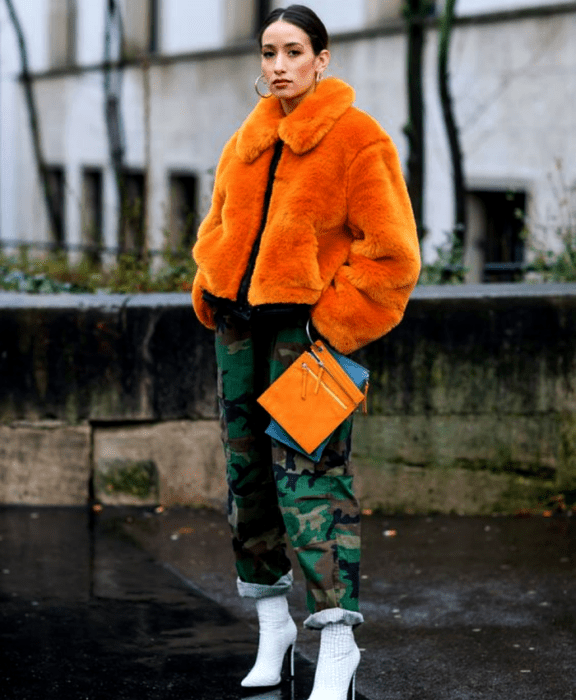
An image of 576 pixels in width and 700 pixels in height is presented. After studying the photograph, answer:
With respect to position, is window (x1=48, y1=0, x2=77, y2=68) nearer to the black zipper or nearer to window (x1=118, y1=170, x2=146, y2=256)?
window (x1=118, y1=170, x2=146, y2=256)

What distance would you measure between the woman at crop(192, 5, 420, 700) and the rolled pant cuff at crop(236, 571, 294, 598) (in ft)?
0.81

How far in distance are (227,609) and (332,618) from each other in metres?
1.19

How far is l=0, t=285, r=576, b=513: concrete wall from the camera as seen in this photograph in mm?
6551

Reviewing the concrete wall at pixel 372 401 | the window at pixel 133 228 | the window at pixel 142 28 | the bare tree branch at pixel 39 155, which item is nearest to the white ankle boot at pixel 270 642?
the concrete wall at pixel 372 401

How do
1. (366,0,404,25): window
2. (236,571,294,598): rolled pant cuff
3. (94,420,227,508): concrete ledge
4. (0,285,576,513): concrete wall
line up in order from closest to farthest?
1. (236,571,294,598): rolled pant cuff
2. (0,285,576,513): concrete wall
3. (94,420,227,508): concrete ledge
4. (366,0,404,25): window

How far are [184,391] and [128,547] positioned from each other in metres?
0.79

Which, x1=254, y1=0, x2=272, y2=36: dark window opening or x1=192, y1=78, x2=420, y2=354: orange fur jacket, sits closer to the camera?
x1=192, y1=78, x2=420, y2=354: orange fur jacket

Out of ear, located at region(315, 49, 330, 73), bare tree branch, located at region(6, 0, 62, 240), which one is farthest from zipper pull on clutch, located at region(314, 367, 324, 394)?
bare tree branch, located at region(6, 0, 62, 240)

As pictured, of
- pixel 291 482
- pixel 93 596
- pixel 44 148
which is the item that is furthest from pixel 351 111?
pixel 44 148

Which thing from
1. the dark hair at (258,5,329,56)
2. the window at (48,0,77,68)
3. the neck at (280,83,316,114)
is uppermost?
the window at (48,0,77,68)

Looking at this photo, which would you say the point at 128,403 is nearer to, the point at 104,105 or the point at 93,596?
the point at 93,596

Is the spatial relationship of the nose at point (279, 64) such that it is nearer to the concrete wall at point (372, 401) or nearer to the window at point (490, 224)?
the concrete wall at point (372, 401)

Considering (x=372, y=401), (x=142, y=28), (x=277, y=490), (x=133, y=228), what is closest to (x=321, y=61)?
(x=277, y=490)

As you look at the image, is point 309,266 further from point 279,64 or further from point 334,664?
point 334,664
